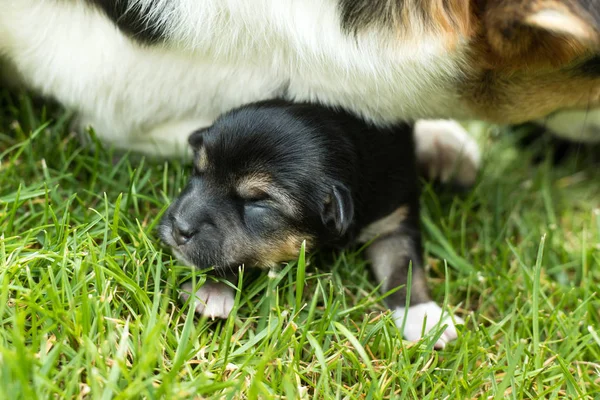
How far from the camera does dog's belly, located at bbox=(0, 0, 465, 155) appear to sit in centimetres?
222

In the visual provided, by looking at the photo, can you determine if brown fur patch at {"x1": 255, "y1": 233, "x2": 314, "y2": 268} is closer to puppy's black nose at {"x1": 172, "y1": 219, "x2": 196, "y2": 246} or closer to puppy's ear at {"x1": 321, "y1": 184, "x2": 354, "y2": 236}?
puppy's ear at {"x1": 321, "y1": 184, "x2": 354, "y2": 236}

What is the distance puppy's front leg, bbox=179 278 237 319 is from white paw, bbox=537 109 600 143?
1.56 meters

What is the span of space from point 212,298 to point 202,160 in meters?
0.47

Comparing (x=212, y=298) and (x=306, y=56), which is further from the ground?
(x=306, y=56)

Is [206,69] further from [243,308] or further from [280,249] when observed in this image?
[243,308]

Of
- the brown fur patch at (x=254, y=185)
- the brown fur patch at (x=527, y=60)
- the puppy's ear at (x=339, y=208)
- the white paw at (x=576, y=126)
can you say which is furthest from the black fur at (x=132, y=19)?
the white paw at (x=576, y=126)

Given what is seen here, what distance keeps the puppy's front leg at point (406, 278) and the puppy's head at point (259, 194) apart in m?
0.40

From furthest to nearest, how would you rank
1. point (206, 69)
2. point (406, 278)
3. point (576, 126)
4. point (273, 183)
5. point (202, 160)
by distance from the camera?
point (576, 126), point (406, 278), point (206, 69), point (202, 160), point (273, 183)

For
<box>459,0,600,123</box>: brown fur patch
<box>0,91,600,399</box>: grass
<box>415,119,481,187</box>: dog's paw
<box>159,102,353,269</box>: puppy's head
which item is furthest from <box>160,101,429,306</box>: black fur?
<box>415,119,481,187</box>: dog's paw

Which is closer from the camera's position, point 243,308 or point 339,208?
point 339,208

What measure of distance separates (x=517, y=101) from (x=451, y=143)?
0.93 metres

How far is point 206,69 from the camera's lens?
8.08ft

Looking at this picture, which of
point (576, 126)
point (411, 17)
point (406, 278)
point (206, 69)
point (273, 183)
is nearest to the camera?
point (411, 17)

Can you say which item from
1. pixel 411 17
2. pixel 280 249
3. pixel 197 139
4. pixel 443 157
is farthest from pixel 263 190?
pixel 443 157
